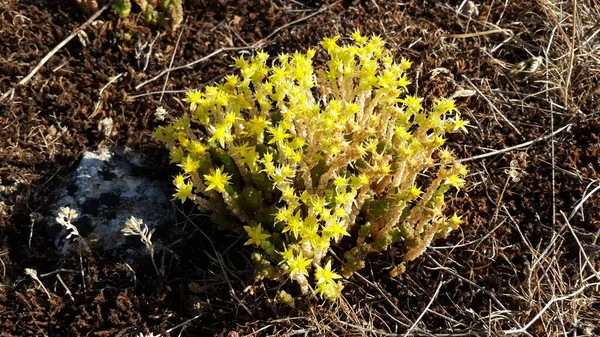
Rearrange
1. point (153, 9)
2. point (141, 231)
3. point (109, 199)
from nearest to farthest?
point (141, 231), point (109, 199), point (153, 9)

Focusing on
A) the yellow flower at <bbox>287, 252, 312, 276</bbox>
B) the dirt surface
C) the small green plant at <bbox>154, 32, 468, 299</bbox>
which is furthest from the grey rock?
the yellow flower at <bbox>287, 252, 312, 276</bbox>

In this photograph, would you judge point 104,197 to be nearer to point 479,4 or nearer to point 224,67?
point 224,67

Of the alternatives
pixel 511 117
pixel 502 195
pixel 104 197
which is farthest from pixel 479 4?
pixel 104 197

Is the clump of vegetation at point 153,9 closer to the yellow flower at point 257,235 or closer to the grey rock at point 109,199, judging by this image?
the grey rock at point 109,199

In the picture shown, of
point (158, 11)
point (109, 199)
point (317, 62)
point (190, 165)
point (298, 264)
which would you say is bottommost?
point (109, 199)

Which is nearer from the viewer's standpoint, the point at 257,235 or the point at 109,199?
the point at 257,235

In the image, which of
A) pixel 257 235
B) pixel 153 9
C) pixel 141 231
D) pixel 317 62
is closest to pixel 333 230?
pixel 257 235

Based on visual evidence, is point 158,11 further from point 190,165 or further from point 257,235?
point 257,235
